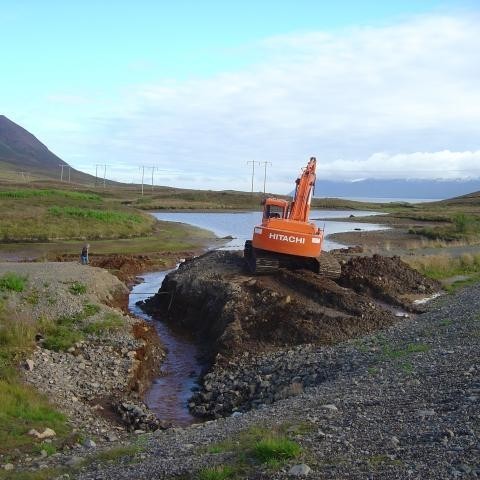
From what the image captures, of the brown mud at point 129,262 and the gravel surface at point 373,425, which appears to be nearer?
the gravel surface at point 373,425

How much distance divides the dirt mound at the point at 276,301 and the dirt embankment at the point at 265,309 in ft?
0.08

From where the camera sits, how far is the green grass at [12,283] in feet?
66.7

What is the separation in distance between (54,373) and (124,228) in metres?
39.4

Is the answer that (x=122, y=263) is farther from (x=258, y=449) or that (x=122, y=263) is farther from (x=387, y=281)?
(x=258, y=449)

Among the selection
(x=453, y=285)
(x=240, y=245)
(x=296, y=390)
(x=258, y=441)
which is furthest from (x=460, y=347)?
(x=240, y=245)

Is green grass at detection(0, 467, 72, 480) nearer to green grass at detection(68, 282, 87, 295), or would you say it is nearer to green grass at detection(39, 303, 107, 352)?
green grass at detection(39, 303, 107, 352)

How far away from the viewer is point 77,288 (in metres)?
21.9

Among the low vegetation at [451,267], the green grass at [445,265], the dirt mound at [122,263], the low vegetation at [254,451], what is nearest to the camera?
the low vegetation at [254,451]

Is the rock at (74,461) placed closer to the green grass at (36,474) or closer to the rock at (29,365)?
the green grass at (36,474)

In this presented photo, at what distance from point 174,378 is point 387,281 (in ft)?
38.7

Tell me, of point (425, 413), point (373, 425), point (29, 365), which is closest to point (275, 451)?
point (373, 425)

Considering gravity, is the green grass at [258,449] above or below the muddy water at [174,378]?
above

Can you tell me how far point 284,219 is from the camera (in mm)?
25266

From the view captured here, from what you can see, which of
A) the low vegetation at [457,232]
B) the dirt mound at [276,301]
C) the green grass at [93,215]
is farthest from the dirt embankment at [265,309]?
the low vegetation at [457,232]
